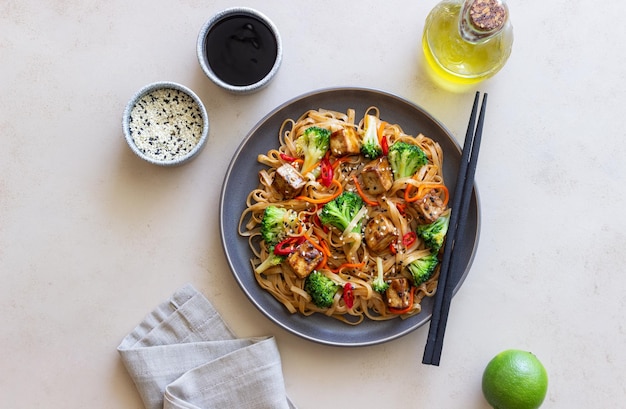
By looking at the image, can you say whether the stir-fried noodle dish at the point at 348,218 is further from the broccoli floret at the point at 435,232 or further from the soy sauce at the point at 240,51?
the soy sauce at the point at 240,51

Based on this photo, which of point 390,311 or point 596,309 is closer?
point 390,311

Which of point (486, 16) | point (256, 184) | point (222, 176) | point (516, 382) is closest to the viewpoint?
point (486, 16)

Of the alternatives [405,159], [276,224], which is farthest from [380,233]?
[276,224]

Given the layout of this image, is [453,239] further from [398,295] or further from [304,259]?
[304,259]

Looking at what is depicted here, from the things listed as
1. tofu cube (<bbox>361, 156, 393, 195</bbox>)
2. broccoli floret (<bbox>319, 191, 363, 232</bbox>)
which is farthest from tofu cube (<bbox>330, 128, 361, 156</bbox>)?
broccoli floret (<bbox>319, 191, 363, 232</bbox>)

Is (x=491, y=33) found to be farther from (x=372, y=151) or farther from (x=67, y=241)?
(x=67, y=241)

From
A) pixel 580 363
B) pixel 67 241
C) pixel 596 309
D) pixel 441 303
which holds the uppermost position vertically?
pixel 67 241

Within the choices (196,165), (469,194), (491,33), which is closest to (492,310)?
(469,194)
